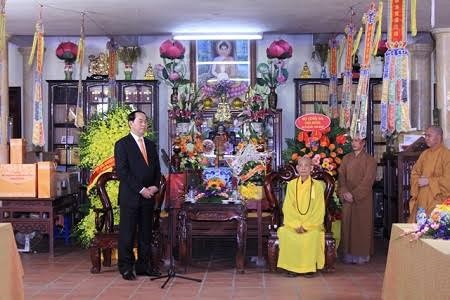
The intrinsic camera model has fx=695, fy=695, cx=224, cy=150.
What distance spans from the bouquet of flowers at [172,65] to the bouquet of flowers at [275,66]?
1.19 meters

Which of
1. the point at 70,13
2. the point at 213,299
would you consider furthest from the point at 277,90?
the point at 213,299

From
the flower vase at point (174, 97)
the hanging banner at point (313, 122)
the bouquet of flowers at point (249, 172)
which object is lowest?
the bouquet of flowers at point (249, 172)

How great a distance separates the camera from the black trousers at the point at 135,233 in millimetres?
6406

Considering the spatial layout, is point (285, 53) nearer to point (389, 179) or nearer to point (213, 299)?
point (389, 179)

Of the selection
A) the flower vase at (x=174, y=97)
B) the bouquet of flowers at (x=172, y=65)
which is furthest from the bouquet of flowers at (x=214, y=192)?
the bouquet of flowers at (x=172, y=65)

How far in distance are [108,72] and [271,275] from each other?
517cm

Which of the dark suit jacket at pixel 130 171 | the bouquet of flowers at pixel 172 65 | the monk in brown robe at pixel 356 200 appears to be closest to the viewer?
the dark suit jacket at pixel 130 171

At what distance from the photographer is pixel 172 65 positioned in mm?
10570

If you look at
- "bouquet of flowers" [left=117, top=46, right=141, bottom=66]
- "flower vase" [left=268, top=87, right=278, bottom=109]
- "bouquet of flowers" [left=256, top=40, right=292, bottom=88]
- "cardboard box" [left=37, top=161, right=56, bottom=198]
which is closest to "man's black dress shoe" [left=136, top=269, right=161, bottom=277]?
"cardboard box" [left=37, top=161, right=56, bottom=198]

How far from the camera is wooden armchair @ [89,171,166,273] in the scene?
266 inches

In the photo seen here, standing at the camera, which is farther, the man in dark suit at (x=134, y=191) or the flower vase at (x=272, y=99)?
the flower vase at (x=272, y=99)

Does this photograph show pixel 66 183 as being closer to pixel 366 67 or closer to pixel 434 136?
pixel 366 67

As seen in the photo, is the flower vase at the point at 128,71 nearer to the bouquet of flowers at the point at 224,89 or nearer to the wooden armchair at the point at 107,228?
the bouquet of flowers at the point at 224,89

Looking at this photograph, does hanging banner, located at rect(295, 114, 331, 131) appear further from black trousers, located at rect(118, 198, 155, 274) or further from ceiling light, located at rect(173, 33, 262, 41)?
ceiling light, located at rect(173, 33, 262, 41)
